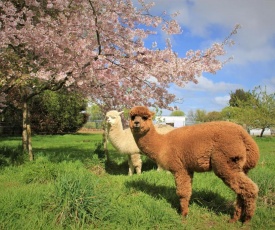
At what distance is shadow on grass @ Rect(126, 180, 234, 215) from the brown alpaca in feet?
1.68

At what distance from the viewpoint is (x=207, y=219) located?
4.46 m

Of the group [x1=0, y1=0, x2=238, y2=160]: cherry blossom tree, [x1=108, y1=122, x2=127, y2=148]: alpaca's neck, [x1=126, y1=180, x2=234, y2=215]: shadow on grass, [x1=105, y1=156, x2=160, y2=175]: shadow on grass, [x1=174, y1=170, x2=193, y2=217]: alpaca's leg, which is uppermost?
[x1=0, y1=0, x2=238, y2=160]: cherry blossom tree

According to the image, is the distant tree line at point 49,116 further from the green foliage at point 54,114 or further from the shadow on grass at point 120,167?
the shadow on grass at point 120,167

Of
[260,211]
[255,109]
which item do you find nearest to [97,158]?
[260,211]

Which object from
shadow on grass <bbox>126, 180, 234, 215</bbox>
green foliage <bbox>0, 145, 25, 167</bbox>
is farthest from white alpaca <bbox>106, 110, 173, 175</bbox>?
green foliage <bbox>0, 145, 25, 167</bbox>

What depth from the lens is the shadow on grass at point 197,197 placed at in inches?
191

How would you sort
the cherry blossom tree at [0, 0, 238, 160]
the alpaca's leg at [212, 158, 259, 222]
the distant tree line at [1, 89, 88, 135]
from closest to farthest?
the alpaca's leg at [212, 158, 259, 222]
the cherry blossom tree at [0, 0, 238, 160]
the distant tree line at [1, 89, 88, 135]

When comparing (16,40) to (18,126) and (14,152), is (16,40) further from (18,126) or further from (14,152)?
(18,126)

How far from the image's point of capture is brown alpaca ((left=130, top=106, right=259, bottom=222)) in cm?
400

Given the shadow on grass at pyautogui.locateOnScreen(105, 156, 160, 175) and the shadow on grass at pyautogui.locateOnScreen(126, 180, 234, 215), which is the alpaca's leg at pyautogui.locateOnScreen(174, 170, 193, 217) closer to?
the shadow on grass at pyautogui.locateOnScreen(126, 180, 234, 215)

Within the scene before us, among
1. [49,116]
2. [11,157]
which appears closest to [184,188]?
[11,157]

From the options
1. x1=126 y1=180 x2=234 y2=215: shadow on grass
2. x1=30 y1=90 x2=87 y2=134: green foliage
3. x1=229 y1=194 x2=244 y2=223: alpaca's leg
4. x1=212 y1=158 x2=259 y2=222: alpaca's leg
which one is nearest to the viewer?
x1=212 y1=158 x2=259 y2=222: alpaca's leg

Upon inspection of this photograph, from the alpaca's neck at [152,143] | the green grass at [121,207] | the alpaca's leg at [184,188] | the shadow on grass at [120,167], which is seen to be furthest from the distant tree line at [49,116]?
the alpaca's leg at [184,188]

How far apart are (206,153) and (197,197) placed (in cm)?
148
